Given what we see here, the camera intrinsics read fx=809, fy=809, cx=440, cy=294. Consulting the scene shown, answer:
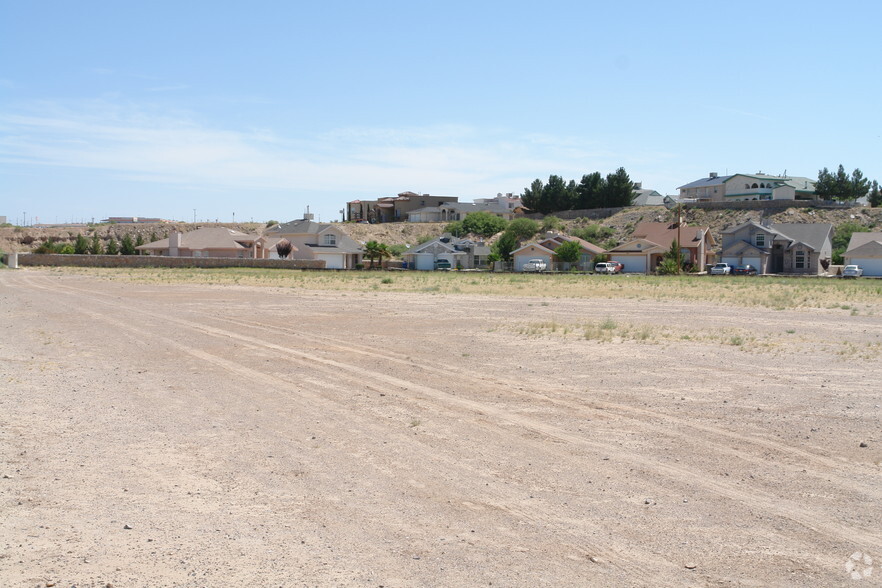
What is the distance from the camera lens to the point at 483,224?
125438 mm

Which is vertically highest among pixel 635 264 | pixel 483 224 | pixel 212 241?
pixel 483 224

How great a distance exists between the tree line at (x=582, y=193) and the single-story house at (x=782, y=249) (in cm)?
3841

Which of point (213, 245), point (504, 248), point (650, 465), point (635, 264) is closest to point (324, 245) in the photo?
point (213, 245)

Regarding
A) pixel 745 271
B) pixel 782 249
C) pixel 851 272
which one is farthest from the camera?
pixel 782 249

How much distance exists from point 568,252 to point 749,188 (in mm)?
52185

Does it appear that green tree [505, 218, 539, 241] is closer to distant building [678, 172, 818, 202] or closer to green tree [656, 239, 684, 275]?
distant building [678, 172, 818, 202]

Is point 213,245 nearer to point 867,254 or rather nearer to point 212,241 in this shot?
point 212,241

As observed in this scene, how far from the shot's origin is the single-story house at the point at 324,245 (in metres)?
103

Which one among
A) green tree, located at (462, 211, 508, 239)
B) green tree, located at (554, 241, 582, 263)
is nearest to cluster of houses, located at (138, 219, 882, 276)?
green tree, located at (554, 241, 582, 263)

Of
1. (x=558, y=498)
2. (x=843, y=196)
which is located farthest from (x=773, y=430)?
(x=843, y=196)

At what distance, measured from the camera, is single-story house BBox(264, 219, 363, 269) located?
103000 millimetres

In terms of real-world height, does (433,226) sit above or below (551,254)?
above

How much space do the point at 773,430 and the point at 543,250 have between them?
278 feet

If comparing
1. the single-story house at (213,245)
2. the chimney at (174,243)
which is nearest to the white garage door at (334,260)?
the single-story house at (213,245)
